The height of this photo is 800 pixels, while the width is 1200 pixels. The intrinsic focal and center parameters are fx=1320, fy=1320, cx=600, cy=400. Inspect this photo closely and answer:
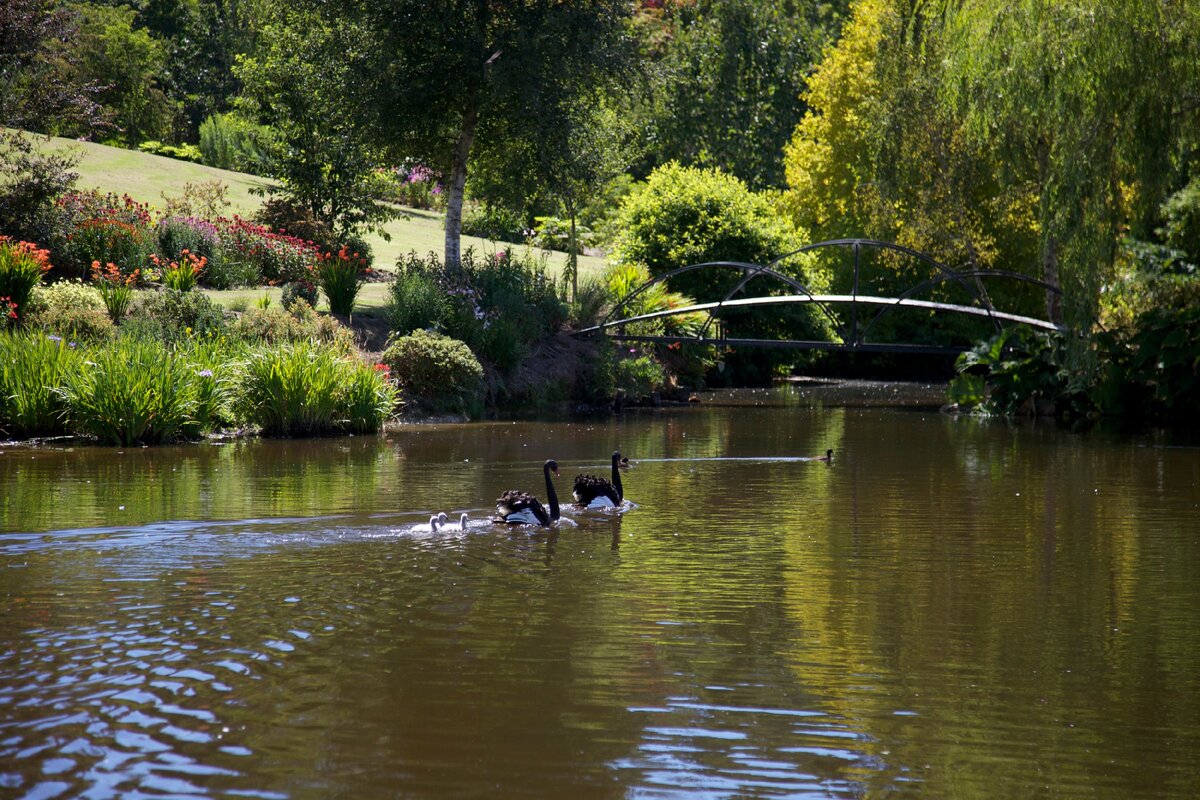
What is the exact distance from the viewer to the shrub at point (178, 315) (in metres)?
22.3

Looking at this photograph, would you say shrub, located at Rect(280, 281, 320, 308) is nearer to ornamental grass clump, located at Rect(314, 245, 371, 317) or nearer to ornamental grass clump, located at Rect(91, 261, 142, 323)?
ornamental grass clump, located at Rect(314, 245, 371, 317)

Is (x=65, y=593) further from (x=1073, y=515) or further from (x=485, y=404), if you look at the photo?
(x=485, y=404)

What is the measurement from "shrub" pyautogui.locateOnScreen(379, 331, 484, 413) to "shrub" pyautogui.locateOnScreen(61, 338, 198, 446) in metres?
5.20

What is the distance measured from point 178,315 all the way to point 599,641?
56.4 feet

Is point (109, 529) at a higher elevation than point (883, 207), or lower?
lower

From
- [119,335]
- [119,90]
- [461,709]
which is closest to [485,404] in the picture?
[119,335]

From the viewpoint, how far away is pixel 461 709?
680cm

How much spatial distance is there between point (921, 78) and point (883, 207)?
13.1 feet

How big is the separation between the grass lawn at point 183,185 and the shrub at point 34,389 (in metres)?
16.9

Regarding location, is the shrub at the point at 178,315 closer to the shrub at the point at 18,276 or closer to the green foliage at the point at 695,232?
the shrub at the point at 18,276

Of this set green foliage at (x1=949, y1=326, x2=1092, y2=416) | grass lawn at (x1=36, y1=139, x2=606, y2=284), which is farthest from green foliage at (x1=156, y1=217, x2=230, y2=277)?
green foliage at (x1=949, y1=326, x2=1092, y2=416)

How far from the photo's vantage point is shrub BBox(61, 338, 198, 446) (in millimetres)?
18500

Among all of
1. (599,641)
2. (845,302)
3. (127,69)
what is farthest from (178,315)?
(127,69)

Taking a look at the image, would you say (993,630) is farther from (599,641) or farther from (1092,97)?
(1092,97)
